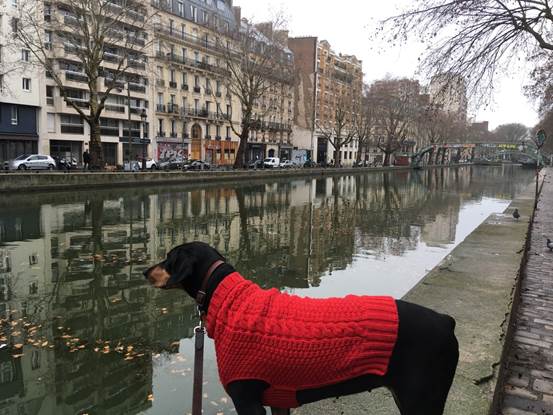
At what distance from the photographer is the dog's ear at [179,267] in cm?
273

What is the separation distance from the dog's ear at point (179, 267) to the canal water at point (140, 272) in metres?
2.10

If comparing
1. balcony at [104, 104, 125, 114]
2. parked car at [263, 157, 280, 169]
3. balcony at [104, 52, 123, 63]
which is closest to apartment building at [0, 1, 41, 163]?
balcony at [104, 104, 125, 114]

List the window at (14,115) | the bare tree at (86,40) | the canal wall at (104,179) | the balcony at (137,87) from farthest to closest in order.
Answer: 1. the balcony at (137,87)
2. the window at (14,115)
3. the bare tree at (86,40)
4. the canal wall at (104,179)

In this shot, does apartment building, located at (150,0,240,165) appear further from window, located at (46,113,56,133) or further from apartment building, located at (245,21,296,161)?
window, located at (46,113,56,133)

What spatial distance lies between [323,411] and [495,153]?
16503cm

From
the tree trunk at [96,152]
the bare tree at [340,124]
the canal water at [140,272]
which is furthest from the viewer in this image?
the bare tree at [340,124]

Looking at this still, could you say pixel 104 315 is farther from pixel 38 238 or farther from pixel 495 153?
pixel 495 153

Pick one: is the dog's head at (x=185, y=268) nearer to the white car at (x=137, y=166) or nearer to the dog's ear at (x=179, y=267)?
the dog's ear at (x=179, y=267)

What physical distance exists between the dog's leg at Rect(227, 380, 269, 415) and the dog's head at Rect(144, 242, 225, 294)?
65 cm

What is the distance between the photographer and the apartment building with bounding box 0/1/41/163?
124 ft

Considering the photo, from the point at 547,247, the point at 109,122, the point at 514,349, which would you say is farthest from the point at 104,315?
the point at 109,122

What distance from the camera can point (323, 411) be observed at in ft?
11.3

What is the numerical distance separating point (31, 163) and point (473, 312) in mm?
36098

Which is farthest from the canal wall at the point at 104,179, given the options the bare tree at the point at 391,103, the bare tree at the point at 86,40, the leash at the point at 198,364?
the bare tree at the point at 391,103
